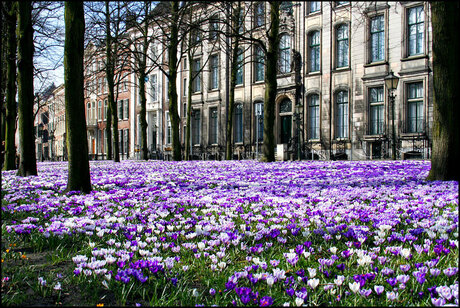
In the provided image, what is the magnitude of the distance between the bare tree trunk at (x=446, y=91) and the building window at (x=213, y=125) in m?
30.7

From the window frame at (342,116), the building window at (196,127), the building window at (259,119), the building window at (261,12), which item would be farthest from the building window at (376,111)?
the building window at (196,127)

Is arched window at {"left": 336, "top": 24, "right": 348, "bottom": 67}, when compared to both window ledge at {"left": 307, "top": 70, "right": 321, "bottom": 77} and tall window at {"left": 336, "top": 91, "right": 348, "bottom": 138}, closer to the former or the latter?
window ledge at {"left": 307, "top": 70, "right": 321, "bottom": 77}

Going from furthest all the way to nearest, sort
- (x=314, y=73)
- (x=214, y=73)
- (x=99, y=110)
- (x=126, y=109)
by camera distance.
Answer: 1. (x=99, y=110)
2. (x=126, y=109)
3. (x=214, y=73)
4. (x=314, y=73)

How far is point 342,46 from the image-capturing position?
93.4ft

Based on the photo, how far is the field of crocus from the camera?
2.18 m

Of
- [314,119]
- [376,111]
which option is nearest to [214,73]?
[314,119]

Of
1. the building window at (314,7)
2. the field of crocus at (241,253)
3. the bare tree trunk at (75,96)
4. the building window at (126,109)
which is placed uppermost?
the building window at (314,7)

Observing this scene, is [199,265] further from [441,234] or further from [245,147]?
[245,147]

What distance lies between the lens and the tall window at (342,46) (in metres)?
28.1

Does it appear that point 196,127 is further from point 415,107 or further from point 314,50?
point 415,107

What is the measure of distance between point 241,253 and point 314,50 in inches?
1151

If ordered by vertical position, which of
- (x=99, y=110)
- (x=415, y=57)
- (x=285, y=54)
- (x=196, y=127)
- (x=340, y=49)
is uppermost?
(x=285, y=54)

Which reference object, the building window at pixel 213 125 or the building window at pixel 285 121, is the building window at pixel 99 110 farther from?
the building window at pixel 285 121

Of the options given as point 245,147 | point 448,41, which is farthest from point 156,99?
point 448,41
